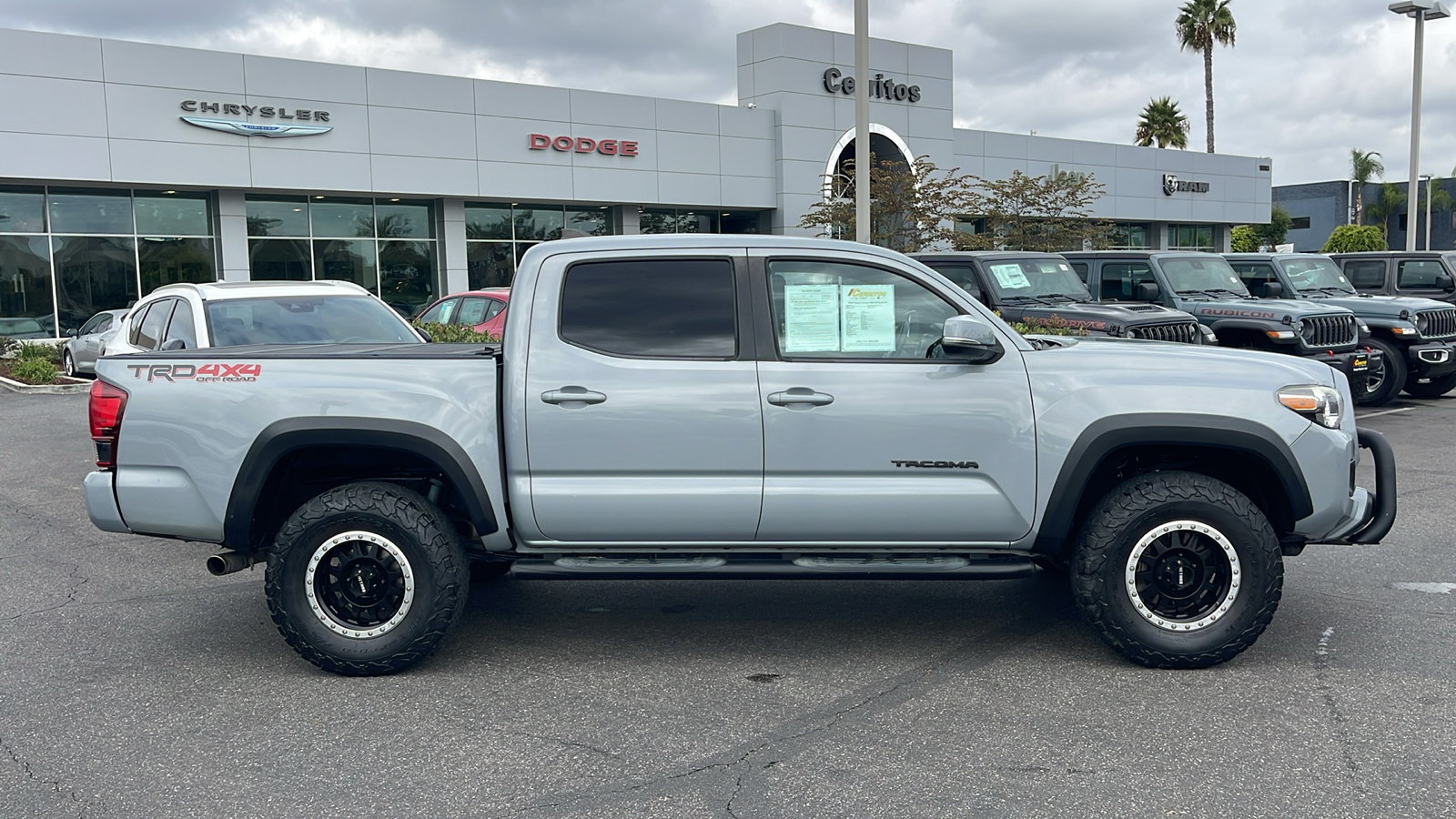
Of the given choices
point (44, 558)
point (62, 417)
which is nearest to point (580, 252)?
point (44, 558)

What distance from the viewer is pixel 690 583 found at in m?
6.93

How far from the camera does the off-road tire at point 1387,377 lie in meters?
15.2

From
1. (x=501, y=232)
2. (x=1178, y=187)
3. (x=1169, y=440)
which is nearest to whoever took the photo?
(x=1169, y=440)

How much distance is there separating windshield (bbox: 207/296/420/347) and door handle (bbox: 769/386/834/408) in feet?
16.7

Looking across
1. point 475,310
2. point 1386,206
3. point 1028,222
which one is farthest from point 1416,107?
point 1386,206

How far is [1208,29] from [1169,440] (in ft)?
200

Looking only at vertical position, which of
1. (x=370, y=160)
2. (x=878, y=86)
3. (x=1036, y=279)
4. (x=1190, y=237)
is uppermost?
(x=878, y=86)

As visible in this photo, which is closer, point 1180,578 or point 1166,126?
point 1180,578

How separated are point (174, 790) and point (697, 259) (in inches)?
117

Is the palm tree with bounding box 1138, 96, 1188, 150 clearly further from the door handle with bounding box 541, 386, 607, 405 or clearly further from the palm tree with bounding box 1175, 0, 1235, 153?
the door handle with bounding box 541, 386, 607, 405

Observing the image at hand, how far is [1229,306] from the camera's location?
14.2 metres

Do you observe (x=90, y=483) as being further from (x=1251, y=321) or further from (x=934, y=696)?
(x=1251, y=321)

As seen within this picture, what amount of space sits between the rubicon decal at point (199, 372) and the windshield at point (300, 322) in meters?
4.01

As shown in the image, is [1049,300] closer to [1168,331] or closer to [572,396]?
[1168,331]
